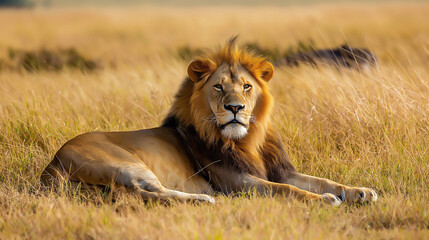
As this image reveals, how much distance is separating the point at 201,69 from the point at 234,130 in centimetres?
59

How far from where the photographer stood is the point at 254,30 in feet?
75.3

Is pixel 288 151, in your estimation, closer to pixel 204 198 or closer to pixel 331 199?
pixel 331 199

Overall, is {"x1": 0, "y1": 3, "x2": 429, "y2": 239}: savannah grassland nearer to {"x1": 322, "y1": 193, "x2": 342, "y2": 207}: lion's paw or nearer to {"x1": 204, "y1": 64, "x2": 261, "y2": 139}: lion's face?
{"x1": 322, "y1": 193, "x2": 342, "y2": 207}: lion's paw

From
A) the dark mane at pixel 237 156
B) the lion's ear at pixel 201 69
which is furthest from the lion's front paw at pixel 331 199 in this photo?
the lion's ear at pixel 201 69

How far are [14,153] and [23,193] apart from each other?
4.04ft

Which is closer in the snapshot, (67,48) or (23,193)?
(23,193)

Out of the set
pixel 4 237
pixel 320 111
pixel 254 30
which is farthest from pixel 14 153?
pixel 254 30

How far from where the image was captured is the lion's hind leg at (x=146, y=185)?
3.82 m

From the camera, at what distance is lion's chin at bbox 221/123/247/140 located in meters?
4.17

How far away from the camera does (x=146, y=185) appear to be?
3.92 meters

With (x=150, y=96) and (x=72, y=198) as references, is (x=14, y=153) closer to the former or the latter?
(x=72, y=198)

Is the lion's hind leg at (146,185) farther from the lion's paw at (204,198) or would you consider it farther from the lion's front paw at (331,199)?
the lion's front paw at (331,199)

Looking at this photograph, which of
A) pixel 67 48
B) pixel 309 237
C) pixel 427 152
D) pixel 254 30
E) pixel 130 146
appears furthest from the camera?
pixel 254 30

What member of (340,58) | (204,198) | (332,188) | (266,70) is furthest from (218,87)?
(340,58)
